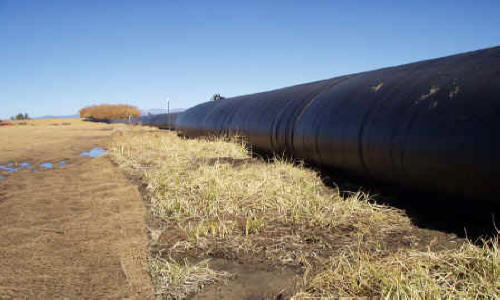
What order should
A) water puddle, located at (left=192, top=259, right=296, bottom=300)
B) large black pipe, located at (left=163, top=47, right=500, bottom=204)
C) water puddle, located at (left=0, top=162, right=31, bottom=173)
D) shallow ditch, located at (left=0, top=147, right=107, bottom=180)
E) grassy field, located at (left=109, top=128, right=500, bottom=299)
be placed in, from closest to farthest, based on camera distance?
grassy field, located at (left=109, top=128, right=500, bottom=299)
water puddle, located at (left=192, top=259, right=296, bottom=300)
large black pipe, located at (left=163, top=47, right=500, bottom=204)
shallow ditch, located at (left=0, top=147, right=107, bottom=180)
water puddle, located at (left=0, top=162, right=31, bottom=173)

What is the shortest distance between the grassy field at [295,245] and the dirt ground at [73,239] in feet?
0.53

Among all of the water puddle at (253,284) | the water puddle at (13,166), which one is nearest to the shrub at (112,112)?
the water puddle at (13,166)

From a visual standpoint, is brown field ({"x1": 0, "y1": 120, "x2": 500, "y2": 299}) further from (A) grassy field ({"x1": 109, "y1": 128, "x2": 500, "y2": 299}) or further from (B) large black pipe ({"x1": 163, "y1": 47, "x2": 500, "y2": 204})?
(B) large black pipe ({"x1": 163, "y1": 47, "x2": 500, "y2": 204})

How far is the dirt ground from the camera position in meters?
2.00

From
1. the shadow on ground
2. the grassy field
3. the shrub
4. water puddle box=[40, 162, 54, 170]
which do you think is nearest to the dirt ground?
the grassy field

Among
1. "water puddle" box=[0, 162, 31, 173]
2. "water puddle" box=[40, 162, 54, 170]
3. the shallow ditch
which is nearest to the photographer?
the shallow ditch

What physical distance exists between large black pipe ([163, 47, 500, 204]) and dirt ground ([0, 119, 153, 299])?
2.08 meters

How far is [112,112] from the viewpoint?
4009cm

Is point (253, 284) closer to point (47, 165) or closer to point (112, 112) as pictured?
point (47, 165)

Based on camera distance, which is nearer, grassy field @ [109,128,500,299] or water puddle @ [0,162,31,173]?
grassy field @ [109,128,500,299]

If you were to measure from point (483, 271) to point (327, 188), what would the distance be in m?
1.96

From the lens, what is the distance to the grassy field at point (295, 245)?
1.73 meters

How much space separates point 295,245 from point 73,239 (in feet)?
5.55

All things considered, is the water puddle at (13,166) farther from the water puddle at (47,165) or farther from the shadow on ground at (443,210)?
the shadow on ground at (443,210)
